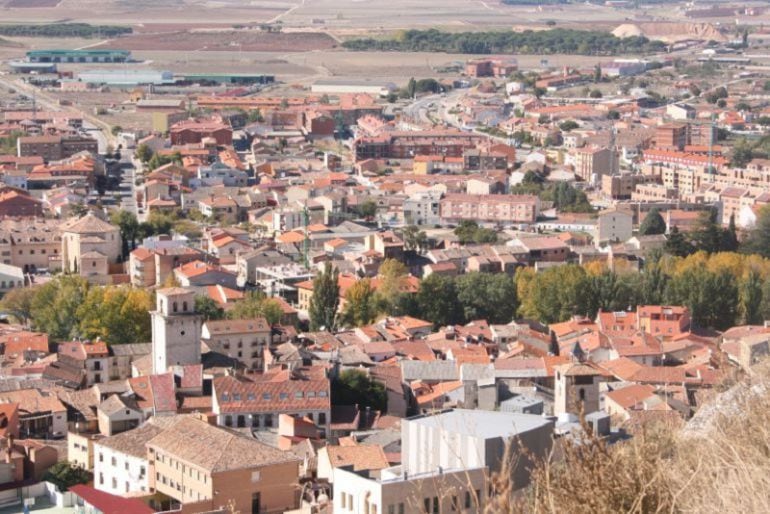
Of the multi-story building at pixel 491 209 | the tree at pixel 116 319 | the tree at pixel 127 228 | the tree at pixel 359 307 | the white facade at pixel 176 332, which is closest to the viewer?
the white facade at pixel 176 332

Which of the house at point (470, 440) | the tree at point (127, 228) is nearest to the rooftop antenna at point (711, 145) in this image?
the tree at point (127, 228)

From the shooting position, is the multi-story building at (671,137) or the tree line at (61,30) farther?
the tree line at (61,30)

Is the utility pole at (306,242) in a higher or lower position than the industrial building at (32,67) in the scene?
higher

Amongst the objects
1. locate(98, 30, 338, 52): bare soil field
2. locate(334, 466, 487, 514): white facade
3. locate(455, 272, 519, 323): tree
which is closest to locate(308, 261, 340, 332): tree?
locate(455, 272, 519, 323): tree

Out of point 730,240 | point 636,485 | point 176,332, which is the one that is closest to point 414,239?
point 730,240

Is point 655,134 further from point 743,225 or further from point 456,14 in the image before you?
point 456,14

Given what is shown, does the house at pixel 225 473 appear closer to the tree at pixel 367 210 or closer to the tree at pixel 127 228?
the tree at pixel 127 228

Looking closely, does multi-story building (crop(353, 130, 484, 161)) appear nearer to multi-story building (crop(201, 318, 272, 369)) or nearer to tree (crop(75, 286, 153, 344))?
tree (crop(75, 286, 153, 344))
